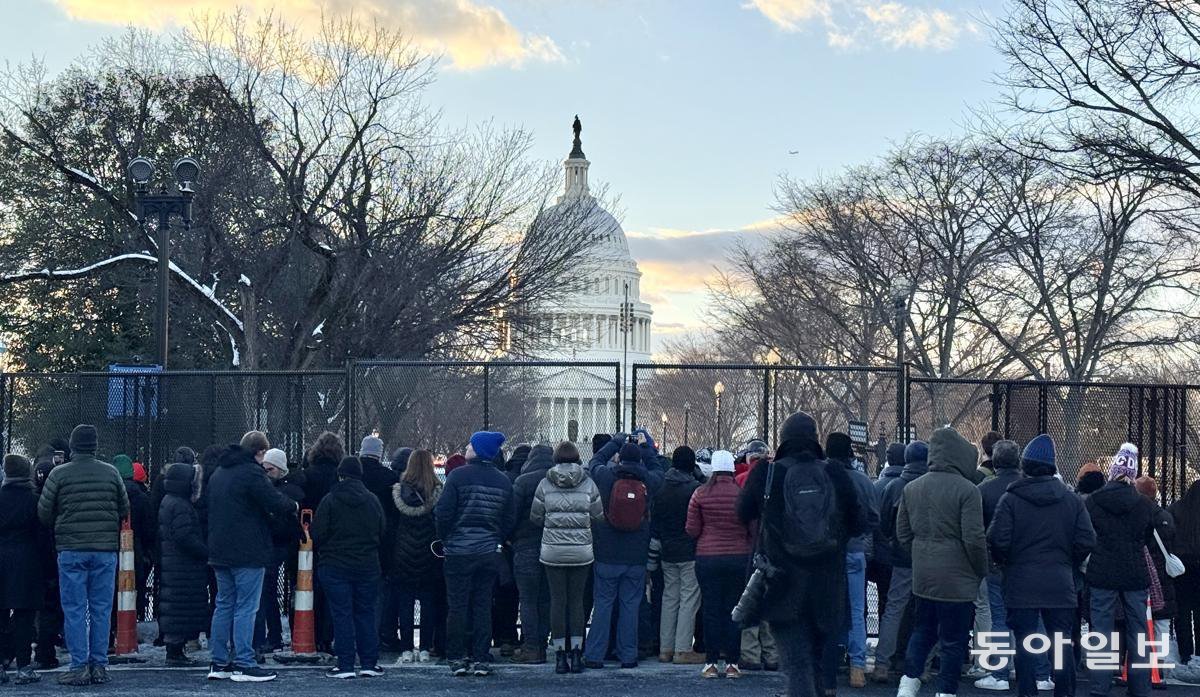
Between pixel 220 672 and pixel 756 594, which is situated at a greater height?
pixel 756 594

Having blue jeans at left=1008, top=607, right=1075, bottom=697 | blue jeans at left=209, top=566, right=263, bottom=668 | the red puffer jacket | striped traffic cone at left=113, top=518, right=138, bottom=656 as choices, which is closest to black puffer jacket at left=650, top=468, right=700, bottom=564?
the red puffer jacket

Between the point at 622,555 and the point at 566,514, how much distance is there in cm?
66

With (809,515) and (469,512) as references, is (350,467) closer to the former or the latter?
(469,512)

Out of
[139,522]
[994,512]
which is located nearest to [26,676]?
[139,522]

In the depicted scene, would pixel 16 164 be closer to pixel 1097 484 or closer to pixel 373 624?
pixel 373 624

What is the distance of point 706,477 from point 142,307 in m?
23.8

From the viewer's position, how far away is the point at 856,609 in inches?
451

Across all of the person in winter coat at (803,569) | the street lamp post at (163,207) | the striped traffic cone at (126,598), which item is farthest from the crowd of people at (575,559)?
the street lamp post at (163,207)

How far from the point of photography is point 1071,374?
3409 cm

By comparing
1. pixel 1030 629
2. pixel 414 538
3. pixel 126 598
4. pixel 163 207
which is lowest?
pixel 126 598

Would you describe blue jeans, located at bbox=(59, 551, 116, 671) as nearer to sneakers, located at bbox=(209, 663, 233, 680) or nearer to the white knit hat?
sneakers, located at bbox=(209, 663, 233, 680)

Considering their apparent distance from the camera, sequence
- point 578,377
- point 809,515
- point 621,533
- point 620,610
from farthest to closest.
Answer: point 578,377 < point 620,610 < point 621,533 < point 809,515

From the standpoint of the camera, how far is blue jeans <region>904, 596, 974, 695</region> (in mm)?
9742

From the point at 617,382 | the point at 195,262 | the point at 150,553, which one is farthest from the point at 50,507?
the point at 195,262
